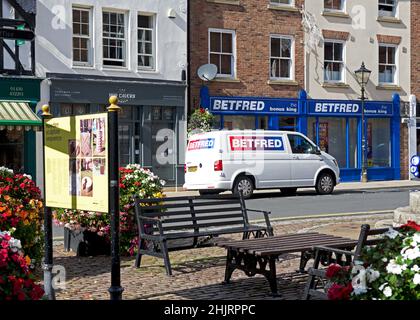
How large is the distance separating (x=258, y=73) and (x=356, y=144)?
6.12 m

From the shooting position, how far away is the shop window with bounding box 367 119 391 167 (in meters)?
30.7

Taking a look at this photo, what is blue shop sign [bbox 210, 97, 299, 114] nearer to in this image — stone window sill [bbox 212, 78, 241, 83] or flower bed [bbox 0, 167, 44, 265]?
stone window sill [bbox 212, 78, 241, 83]

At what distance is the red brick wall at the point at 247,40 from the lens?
1019 inches

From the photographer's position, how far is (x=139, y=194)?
9898 mm

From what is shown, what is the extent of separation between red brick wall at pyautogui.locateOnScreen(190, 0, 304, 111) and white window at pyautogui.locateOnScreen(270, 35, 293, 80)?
9.8 inches

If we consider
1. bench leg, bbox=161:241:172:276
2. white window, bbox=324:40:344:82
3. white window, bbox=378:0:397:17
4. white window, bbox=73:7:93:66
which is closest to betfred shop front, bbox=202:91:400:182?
white window, bbox=324:40:344:82

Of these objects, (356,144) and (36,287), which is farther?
(356,144)

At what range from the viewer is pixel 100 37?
936 inches

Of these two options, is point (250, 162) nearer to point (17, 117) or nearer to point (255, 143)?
point (255, 143)

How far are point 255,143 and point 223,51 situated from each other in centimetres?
642

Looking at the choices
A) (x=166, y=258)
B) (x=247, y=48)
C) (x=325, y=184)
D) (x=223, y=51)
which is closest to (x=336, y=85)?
(x=247, y=48)

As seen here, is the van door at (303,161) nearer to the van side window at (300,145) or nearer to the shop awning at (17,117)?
the van side window at (300,145)

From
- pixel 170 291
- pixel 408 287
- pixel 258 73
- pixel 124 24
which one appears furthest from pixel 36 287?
pixel 258 73

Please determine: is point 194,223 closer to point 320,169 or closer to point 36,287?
point 36,287
